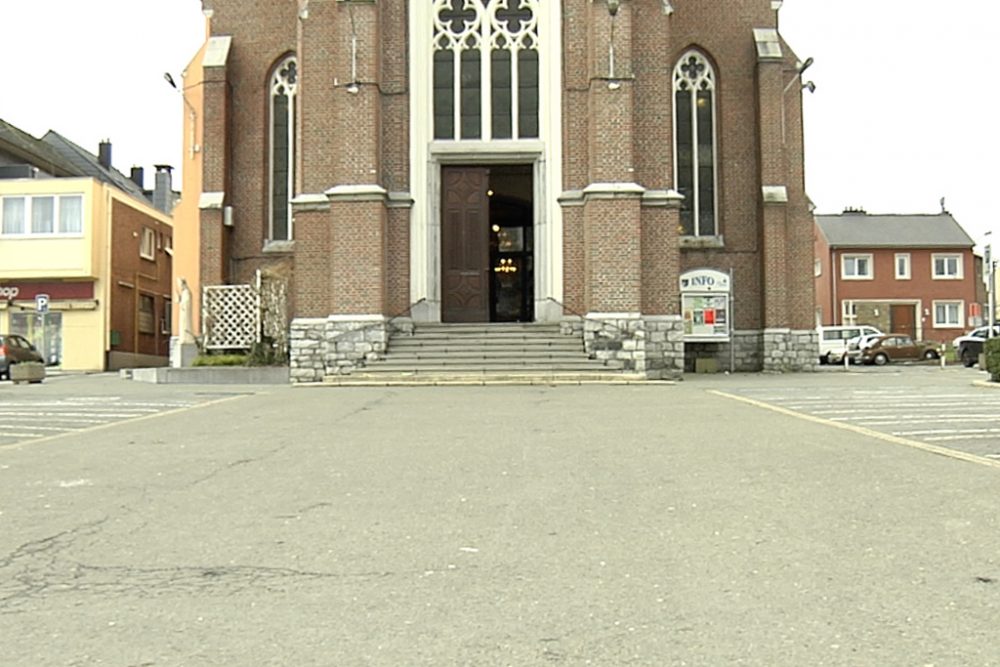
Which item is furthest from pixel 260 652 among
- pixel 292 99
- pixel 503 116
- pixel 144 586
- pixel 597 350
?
pixel 292 99

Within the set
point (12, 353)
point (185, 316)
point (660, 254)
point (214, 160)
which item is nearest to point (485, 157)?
point (660, 254)

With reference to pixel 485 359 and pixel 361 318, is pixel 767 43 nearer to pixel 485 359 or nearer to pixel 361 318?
pixel 485 359

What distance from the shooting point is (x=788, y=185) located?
27.1m

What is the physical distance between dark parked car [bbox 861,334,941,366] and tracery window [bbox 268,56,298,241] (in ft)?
86.5

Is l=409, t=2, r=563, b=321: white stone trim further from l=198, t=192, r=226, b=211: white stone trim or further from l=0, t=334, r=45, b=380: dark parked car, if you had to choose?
l=0, t=334, r=45, b=380: dark parked car

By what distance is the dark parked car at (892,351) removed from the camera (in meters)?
42.3

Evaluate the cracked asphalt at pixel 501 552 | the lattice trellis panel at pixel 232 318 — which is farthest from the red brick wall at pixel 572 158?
the cracked asphalt at pixel 501 552

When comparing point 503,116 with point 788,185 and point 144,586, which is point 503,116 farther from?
point 144,586

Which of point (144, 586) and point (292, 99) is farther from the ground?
point (292, 99)

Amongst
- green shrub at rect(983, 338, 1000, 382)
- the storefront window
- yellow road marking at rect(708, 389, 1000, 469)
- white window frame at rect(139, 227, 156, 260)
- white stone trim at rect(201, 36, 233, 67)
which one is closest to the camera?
yellow road marking at rect(708, 389, 1000, 469)

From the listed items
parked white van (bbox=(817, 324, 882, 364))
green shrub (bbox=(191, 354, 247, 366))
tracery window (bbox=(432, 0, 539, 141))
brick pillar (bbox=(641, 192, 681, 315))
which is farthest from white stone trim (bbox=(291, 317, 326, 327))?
parked white van (bbox=(817, 324, 882, 364))

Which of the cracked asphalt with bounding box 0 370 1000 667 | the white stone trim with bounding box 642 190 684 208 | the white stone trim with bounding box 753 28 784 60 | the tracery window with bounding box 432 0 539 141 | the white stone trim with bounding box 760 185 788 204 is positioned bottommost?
the cracked asphalt with bounding box 0 370 1000 667

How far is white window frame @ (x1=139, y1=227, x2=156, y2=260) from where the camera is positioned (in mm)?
39822

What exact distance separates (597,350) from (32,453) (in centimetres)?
1294
